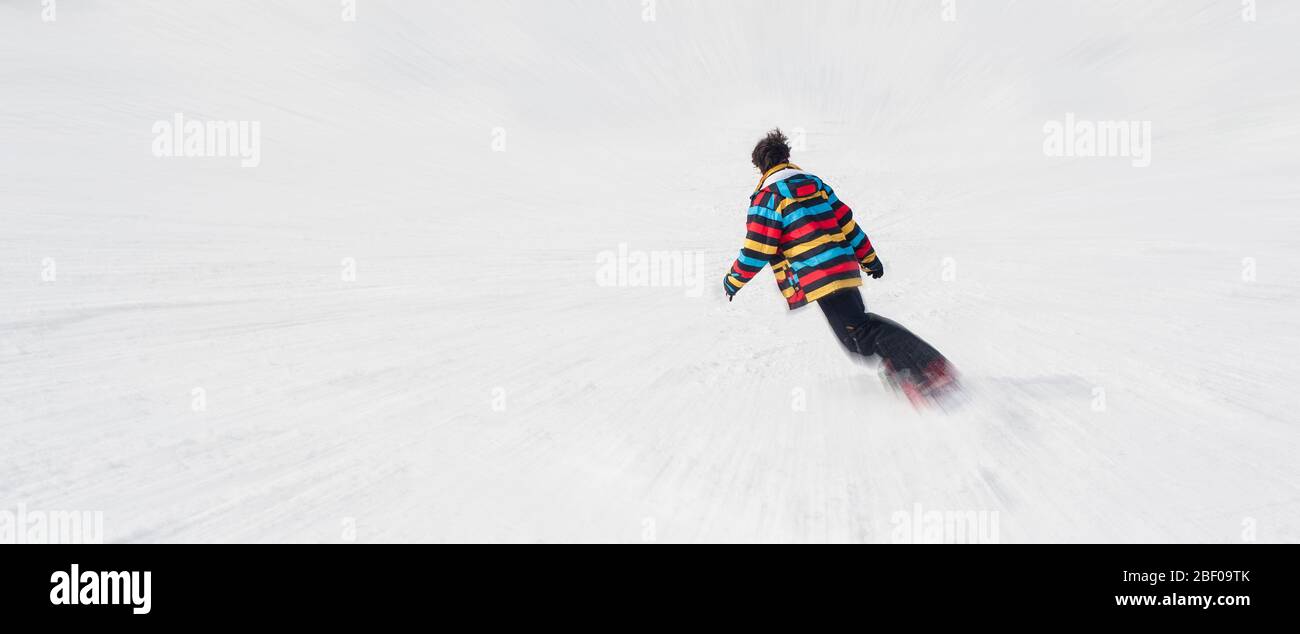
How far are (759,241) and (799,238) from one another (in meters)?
0.18

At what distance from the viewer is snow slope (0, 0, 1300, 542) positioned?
3246mm

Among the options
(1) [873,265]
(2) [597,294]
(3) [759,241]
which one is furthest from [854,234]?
(2) [597,294]

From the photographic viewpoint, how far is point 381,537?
9.79ft

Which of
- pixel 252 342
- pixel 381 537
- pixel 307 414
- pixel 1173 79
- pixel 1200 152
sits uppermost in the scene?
pixel 1173 79

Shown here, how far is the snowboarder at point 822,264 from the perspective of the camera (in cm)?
389

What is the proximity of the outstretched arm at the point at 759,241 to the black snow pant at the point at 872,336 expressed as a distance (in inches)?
14.2

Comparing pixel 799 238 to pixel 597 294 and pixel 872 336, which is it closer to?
pixel 872 336

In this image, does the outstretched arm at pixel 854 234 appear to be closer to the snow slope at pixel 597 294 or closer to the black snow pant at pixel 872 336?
the black snow pant at pixel 872 336

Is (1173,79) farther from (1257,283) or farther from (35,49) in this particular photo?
(35,49)

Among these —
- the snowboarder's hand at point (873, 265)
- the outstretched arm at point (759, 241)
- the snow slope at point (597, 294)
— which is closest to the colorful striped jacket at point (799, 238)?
the outstretched arm at point (759, 241)

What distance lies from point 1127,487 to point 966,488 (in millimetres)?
561

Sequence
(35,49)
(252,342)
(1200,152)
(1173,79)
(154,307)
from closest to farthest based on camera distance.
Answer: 1. (252,342)
2. (154,307)
3. (1200,152)
4. (35,49)
5. (1173,79)

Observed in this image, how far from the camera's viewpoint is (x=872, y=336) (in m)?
3.97

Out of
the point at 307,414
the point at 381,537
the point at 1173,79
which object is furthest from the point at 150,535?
the point at 1173,79
